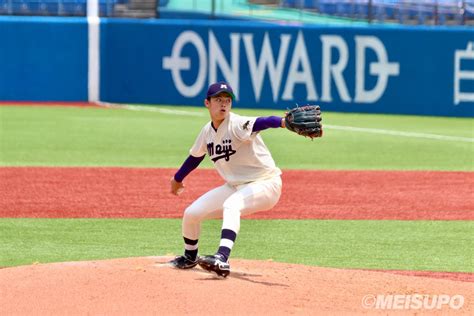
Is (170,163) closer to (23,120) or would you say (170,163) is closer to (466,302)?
(23,120)

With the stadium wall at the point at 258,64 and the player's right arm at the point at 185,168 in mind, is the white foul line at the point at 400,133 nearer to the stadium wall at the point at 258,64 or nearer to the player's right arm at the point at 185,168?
the stadium wall at the point at 258,64

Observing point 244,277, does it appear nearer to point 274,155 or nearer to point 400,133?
point 274,155

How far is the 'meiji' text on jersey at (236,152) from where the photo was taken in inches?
304

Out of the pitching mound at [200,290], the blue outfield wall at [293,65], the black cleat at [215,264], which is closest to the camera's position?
the pitching mound at [200,290]

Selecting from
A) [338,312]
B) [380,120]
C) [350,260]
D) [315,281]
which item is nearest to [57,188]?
[350,260]

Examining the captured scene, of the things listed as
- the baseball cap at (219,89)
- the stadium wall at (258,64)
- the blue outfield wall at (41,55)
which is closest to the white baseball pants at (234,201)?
the baseball cap at (219,89)

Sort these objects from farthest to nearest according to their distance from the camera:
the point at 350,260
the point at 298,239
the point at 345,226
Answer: the point at 345,226, the point at 298,239, the point at 350,260

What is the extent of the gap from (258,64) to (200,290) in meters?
16.6

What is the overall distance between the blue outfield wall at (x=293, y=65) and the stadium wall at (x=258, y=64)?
21 mm

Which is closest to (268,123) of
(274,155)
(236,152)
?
(236,152)

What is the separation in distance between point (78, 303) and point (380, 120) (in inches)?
628

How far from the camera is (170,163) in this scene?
1588 cm
